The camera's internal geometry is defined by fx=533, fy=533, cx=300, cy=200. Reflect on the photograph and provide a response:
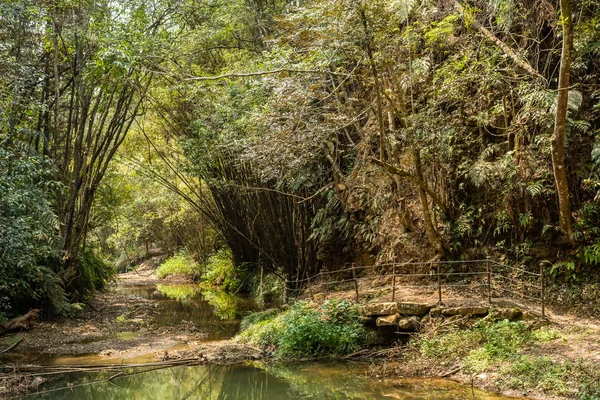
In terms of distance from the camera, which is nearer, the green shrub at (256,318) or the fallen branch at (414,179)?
the fallen branch at (414,179)

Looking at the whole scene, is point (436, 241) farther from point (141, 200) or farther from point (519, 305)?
point (141, 200)

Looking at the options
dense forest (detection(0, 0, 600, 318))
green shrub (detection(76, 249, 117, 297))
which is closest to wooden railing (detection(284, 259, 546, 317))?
dense forest (detection(0, 0, 600, 318))

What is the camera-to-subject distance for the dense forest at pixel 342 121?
31.1 feet

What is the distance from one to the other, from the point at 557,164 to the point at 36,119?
37.9 ft

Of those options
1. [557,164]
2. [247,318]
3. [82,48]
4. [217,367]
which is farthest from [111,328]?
[557,164]

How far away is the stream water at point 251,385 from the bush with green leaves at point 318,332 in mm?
414

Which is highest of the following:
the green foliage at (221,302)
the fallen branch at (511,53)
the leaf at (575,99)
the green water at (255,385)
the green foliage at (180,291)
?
the fallen branch at (511,53)

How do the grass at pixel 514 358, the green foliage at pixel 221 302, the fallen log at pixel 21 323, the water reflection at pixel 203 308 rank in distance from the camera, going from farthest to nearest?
the green foliage at pixel 221 302, the water reflection at pixel 203 308, the fallen log at pixel 21 323, the grass at pixel 514 358

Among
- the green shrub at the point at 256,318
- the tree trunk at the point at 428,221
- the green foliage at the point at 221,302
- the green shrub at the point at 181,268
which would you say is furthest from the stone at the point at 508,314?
the green shrub at the point at 181,268

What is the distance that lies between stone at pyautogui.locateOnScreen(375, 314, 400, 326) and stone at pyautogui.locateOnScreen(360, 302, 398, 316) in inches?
3.3

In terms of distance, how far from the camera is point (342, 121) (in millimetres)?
10648

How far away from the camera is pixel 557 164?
8.62m

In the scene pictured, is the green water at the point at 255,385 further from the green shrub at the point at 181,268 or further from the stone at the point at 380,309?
the green shrub at the point at 181,268

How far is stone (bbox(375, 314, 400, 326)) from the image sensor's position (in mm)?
9211
